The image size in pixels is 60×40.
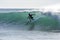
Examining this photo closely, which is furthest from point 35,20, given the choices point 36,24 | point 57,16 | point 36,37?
point 36,37

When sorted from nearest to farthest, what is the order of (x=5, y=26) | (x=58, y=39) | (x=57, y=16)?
1. (x=58, y=39)
2. (x=5, y=26)
3. (x=57, y=16)

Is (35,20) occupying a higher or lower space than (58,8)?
lower

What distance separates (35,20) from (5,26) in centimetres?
88

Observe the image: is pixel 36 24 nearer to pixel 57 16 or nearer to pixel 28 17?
pixel 28 17

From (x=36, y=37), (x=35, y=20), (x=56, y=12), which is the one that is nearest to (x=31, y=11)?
(x=35, y=20)

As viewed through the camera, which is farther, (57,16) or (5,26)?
(57,16)

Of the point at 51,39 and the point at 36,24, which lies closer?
the point at 51,39

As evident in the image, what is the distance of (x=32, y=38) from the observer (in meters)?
3.64

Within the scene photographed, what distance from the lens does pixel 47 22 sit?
5539 millimetres

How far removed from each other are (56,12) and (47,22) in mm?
385

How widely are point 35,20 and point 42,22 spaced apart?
213 mm

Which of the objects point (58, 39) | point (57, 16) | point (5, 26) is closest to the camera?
point (58, 39)

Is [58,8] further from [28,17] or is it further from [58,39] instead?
[58,39]

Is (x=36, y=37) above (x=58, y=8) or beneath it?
beneath
